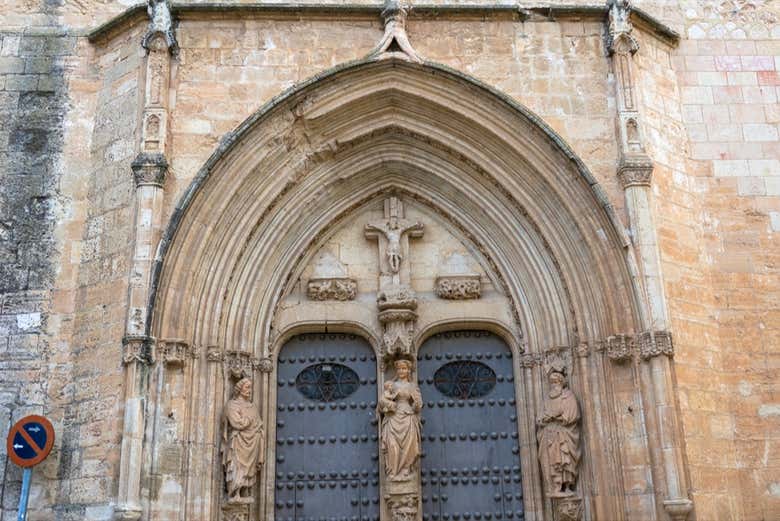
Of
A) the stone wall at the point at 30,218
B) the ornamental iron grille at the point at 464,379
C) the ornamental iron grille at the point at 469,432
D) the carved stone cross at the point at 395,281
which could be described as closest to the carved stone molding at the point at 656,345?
the ornamental iron grille at the point at 469,432

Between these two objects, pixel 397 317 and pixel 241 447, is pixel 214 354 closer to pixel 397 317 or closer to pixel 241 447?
pixel 241 447

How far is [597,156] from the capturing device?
32.4 ft

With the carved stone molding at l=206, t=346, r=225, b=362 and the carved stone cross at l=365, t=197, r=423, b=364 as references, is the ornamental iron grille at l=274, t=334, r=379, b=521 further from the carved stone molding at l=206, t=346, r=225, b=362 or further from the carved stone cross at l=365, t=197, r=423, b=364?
the carved stone molding at l=206, t=346, r=225, b=362

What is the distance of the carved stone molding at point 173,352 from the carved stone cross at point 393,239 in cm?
230

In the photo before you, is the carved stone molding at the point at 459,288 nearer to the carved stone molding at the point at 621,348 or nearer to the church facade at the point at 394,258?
the church facade at the point at 394,258

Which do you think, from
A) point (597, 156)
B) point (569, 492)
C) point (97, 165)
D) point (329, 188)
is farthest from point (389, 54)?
point (569, 492)

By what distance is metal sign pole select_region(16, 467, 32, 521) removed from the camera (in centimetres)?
848

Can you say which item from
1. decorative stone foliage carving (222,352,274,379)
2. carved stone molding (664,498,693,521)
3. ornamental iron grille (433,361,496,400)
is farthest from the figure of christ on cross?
carved stone molding (664,498,693,521)

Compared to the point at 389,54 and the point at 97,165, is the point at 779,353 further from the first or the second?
the point at 97,165

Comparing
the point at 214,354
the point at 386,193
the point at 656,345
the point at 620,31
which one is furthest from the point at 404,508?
the point at 620,31

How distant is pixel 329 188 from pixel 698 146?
3913mm

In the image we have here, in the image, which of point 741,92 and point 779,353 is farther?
point 741,92

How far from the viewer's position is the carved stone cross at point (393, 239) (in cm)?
1042

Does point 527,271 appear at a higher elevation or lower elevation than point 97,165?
lower
